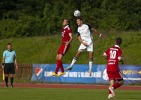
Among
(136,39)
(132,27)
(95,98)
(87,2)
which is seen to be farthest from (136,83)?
(87,2)

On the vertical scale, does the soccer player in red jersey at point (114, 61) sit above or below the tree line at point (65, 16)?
below

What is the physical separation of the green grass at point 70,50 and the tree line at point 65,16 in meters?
9.21

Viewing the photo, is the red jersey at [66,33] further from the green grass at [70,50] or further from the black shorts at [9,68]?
the green grass at [70,50]

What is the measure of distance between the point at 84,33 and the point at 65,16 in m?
43.2

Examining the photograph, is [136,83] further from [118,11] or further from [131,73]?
[118,11]

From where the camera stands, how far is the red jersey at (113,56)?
21.6 meters

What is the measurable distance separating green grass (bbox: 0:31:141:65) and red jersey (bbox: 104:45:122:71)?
2612cm

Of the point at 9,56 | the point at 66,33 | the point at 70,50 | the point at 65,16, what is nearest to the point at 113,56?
the point at 66,33

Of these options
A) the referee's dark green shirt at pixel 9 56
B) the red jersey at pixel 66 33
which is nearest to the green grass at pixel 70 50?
the referee's dark green shirt at pixel 9 56

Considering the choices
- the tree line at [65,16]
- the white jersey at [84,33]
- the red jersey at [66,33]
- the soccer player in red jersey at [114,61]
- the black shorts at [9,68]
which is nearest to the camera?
the soccer player in red jersey at [114,61]

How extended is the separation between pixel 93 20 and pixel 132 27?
15.8 feet

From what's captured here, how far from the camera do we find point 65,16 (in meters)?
67.8

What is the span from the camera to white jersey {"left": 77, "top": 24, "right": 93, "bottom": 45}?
24.6 metres

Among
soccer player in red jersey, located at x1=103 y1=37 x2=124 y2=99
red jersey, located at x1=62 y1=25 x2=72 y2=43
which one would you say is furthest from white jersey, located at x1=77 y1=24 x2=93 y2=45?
soccer player in red jersey, located at x1=103 y1=37 x2=124 y2=99
